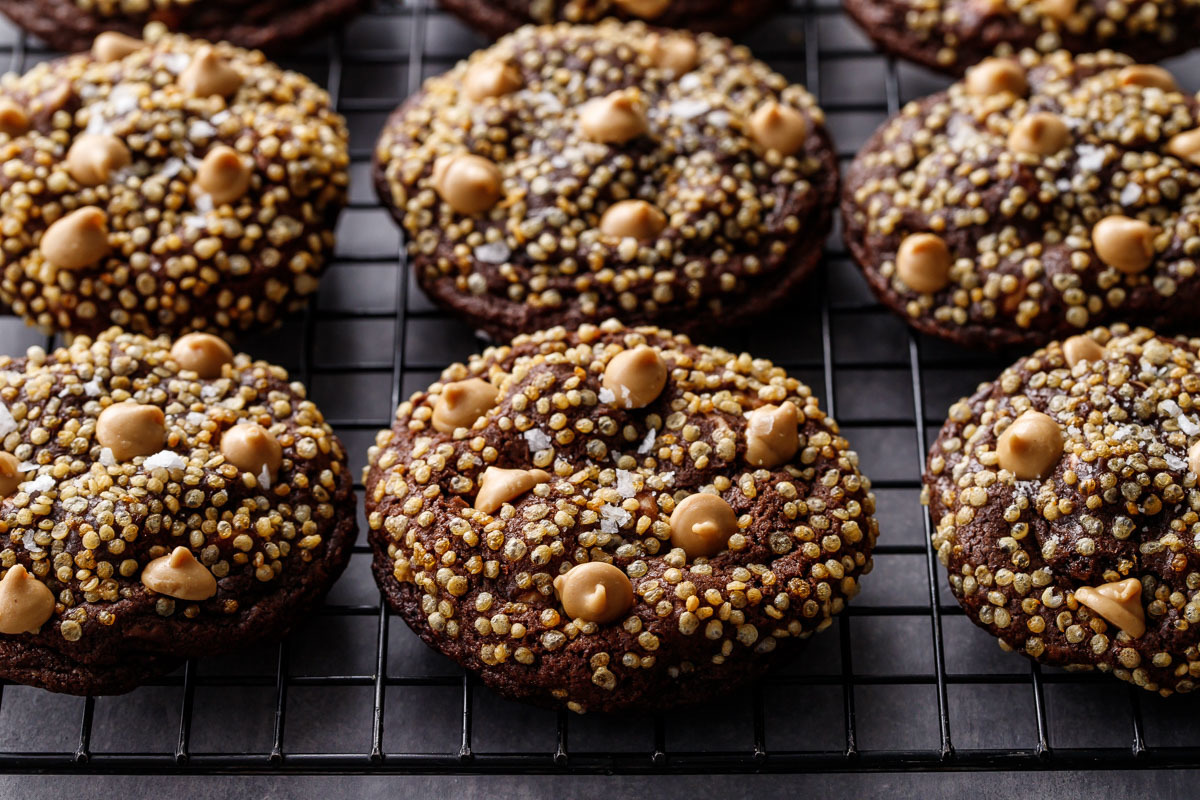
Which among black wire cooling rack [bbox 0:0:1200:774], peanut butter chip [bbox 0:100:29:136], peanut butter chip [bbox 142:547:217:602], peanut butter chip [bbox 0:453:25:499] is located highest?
peanut butter chip [bbox 0:100:29:136]

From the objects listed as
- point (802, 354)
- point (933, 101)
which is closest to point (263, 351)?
point (802, 354)

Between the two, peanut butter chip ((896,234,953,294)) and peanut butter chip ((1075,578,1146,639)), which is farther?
peanut butter chip ((896,234,953,294))

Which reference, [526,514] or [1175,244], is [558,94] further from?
[1175,244]

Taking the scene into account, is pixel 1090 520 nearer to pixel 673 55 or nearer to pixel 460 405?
pixel 460 405

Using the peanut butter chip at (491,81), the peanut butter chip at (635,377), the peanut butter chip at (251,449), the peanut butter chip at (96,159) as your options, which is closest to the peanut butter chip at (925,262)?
the peanut butter chip at (635,377)

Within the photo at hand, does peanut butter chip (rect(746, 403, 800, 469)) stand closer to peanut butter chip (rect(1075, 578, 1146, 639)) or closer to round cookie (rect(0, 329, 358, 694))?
peanut butter chip (rect(1075, 578, 1146, 639))

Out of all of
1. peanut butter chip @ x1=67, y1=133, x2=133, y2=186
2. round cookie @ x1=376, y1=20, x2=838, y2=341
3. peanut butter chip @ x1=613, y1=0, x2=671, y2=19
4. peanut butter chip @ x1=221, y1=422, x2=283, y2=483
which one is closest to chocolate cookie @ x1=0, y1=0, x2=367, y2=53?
round cookie @ x1=376, y1=20, x2=838, y2=341

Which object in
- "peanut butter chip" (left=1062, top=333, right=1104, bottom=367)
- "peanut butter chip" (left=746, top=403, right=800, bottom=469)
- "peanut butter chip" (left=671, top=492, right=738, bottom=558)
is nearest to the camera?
"peanut butter chip" (left=671, top=492, right=738, bottom=558)
